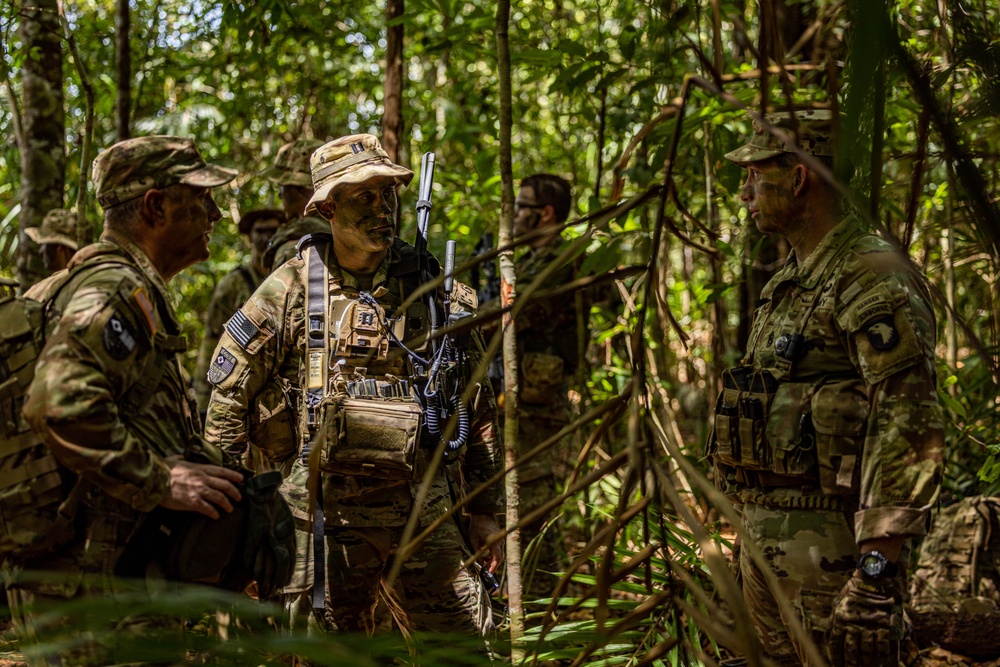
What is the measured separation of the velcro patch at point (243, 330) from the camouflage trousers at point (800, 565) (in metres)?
1.98

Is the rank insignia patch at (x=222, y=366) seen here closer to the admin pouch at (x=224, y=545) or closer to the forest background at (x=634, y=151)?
the admin pouch at (x=224, y=545)

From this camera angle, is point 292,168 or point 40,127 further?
point 292,168

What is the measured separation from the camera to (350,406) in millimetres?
3352

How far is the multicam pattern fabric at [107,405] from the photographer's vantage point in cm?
232

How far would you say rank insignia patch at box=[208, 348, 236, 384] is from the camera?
3.56 m

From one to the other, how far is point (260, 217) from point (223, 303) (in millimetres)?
727

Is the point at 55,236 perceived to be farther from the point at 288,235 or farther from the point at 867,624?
the point at 867,624

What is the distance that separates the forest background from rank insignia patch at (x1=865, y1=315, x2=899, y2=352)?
287 mm

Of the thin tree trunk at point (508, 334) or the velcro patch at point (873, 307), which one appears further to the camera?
the thin tree trunk at point (508, 334)

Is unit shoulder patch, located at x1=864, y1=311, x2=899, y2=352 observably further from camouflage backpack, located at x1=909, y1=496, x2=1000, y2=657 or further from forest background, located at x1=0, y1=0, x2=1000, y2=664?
camouflage backpack, located at x1=909, y1=496, x2=1000, y2=657

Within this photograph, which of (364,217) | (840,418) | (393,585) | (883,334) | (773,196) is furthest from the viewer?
(364,217)

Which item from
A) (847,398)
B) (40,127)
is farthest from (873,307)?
(40,127)

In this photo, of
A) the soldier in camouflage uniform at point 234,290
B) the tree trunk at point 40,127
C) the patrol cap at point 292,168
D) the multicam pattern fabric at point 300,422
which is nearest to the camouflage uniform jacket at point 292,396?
the multicam pattern fabric at point 300,422

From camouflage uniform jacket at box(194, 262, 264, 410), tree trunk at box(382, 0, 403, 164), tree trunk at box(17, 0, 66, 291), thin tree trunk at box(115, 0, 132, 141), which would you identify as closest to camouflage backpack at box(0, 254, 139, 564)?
tree trunk at box(382, 0, 403, 164)
